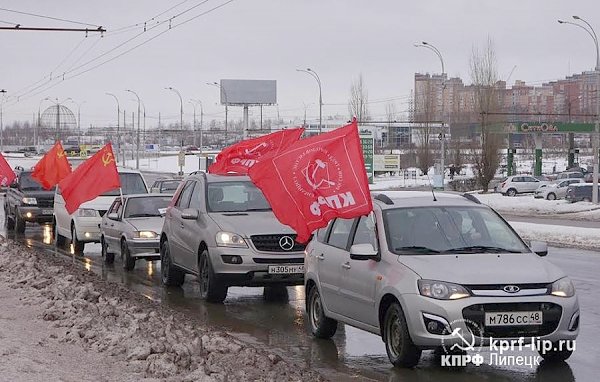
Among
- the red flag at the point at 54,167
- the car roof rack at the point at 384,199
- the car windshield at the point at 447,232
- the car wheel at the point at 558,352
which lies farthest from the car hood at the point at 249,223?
the red flag at the point at 54,167

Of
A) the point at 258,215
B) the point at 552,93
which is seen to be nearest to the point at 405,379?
the point at 258,215

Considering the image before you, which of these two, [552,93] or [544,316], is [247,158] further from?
[552,93]

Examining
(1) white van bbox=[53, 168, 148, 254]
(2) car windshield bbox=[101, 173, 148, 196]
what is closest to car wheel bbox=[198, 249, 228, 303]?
(1) white van bbox=[53, 168, 148, 254]

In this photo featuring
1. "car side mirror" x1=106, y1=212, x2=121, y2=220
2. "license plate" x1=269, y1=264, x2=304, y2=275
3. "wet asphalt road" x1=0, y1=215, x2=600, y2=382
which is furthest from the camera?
"car side mirror" x1=106, y1=212, x2=121, y2=220

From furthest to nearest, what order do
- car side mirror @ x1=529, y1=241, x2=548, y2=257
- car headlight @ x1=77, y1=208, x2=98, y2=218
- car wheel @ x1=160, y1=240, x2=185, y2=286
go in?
1. car headlight @ x1=77, y1=208, x2=98, y2=218
2. car wheel @ x1=160, y1=240, x2=185, y2=286
3. car side mirror @ x1=529, y1=241, x2=548, y2=257

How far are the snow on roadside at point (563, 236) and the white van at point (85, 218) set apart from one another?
1080cm

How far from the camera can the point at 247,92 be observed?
109 meters

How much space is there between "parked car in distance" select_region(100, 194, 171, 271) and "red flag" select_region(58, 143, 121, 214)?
514 mm

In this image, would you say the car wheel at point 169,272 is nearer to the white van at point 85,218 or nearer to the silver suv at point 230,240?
the silver suv at point 230,240

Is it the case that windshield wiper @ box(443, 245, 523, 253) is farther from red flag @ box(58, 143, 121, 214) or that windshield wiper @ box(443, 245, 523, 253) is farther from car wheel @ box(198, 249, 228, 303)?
red flag @ box(58, 143, 121, 214)

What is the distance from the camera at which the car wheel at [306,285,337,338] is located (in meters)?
10.3

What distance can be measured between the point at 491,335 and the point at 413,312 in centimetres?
66

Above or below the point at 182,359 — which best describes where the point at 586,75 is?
above

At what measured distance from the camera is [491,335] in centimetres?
795
